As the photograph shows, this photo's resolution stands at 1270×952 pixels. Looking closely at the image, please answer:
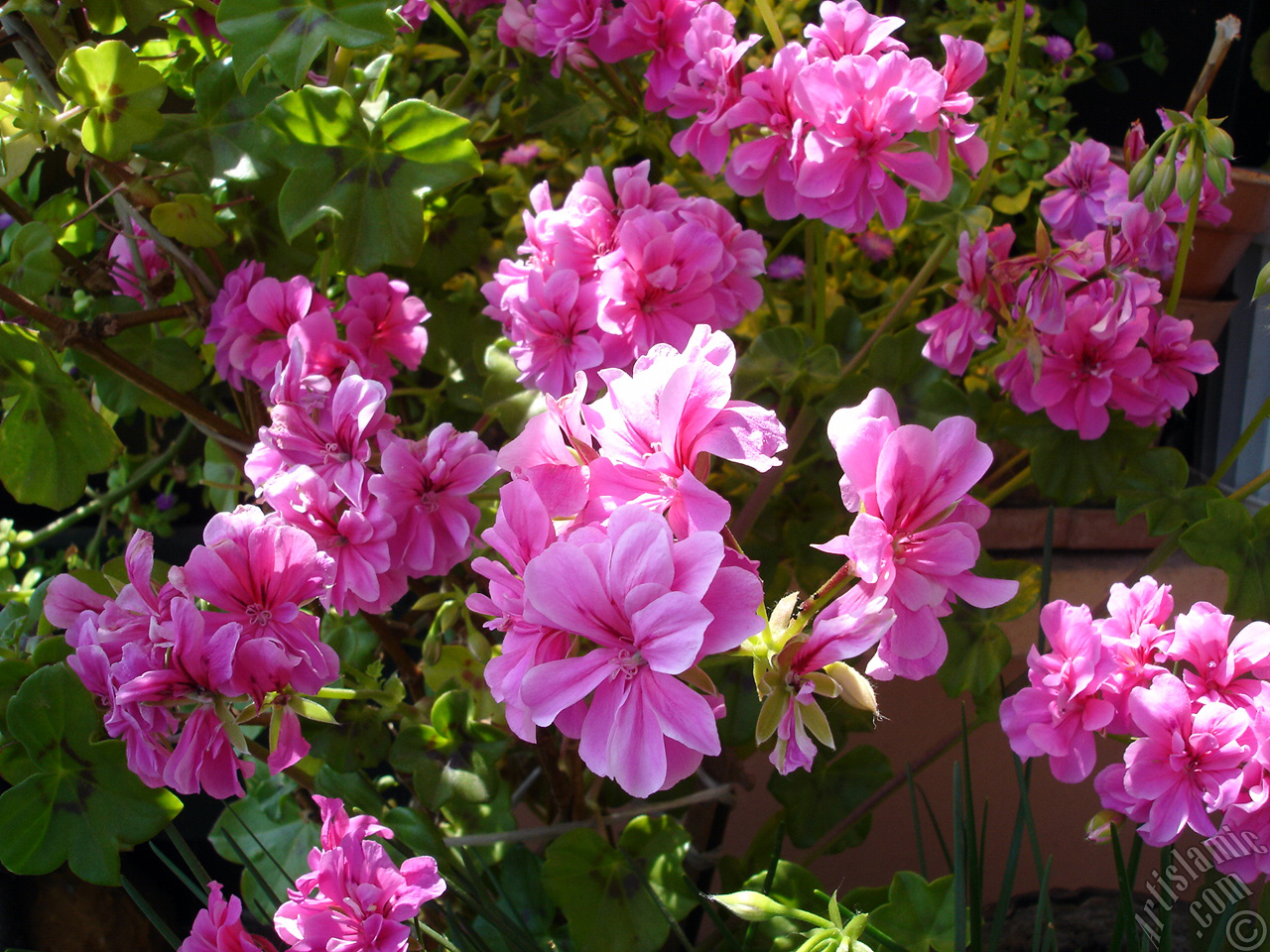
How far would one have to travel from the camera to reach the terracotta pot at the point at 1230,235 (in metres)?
1.04

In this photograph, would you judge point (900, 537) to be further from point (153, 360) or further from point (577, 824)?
point (153, 360)

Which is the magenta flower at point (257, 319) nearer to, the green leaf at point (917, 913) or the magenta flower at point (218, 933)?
the magenta flower at point (218, 933)

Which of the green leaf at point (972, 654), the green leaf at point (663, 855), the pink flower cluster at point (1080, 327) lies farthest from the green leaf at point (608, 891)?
the pink flower cluster at point (1080, 327)

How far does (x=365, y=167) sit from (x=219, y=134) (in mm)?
133

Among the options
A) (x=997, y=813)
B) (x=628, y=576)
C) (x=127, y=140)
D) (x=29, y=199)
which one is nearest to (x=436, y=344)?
(x=127, y=140)

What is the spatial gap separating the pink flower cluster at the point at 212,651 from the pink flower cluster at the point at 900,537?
301 millimetres

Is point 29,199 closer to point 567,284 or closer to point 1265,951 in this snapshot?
point 567,284

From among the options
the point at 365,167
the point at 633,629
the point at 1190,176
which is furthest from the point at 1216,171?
the point at 365,167

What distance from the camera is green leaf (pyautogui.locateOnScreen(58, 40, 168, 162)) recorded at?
0.71m

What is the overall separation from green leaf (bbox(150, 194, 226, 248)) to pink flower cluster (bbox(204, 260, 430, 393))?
4 cm

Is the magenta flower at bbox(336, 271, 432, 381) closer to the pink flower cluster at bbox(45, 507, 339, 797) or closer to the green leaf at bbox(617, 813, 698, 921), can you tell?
the pink flower cluster at bbox(45, 507, 339, 797)

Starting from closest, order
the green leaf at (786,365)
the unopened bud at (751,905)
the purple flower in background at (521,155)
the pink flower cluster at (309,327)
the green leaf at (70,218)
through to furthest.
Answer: the unopened bud at (751,905)
the pink flower cluster at (309,327)
the green leaf at (786,365)
the green leaf at (70,218)
the purple flower in background at (521,155)

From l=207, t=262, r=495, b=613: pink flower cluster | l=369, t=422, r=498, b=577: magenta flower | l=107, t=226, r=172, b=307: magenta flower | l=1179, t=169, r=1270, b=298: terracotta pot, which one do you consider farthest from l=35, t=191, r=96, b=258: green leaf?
l=1179, t=169, r=1270, b=298: terracotta pot

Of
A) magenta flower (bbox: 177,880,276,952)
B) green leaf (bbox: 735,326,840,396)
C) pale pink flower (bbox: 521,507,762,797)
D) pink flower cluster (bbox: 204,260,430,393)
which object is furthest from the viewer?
green leaf (bbox: 735,326,840,396)
